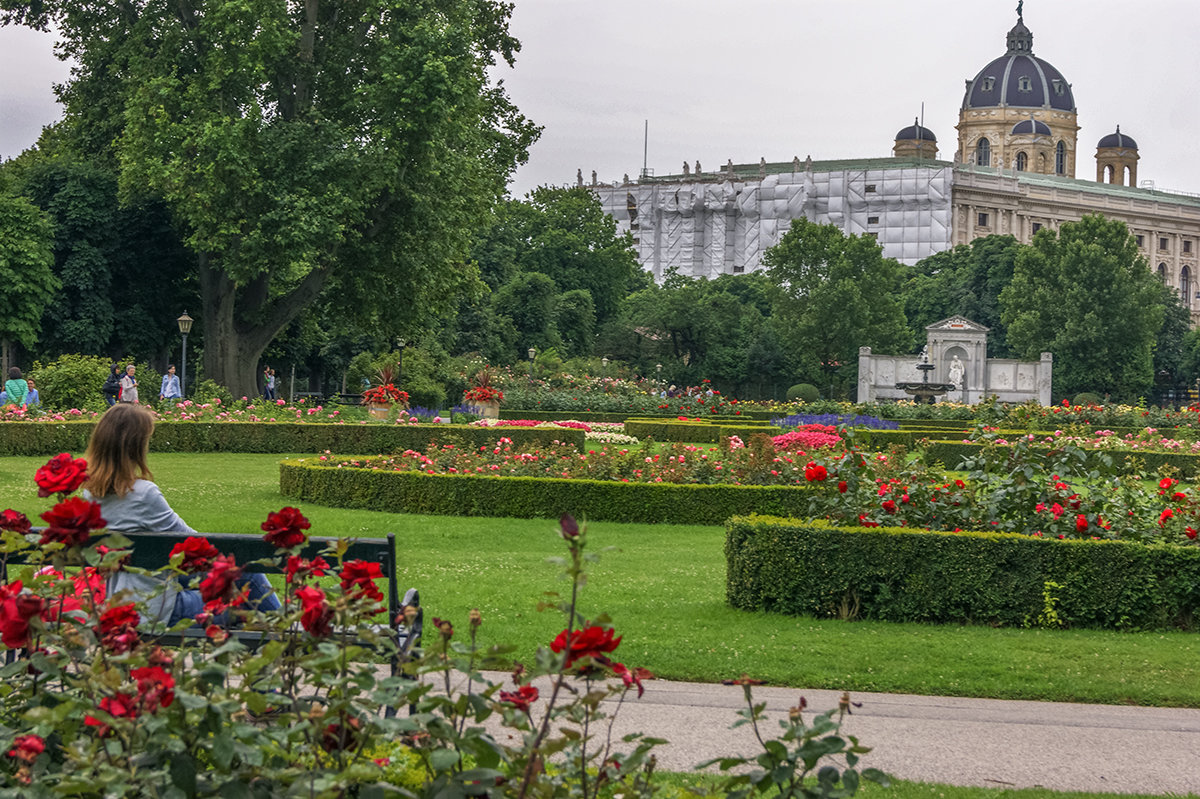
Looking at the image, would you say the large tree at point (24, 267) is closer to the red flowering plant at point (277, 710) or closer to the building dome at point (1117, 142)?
the red flowering plant at point (277, 710)

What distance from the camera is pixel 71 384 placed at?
2108 centimetres

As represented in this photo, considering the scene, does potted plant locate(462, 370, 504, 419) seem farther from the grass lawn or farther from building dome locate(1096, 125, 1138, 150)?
building dome locate(1096, 125, 1138, 150)

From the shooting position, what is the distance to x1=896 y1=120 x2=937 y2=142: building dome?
9688 cm

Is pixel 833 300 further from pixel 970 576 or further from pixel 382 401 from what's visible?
pixel 970 576

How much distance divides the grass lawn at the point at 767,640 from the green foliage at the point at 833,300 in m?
41.4

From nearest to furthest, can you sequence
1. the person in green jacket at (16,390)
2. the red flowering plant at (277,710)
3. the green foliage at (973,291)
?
the red flowering plant at (277,710), the person in green jacket at (16,390), the green foliage at (973,291)

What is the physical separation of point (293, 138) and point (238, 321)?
4525 mm

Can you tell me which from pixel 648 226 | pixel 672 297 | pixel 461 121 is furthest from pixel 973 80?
pixel 461 121

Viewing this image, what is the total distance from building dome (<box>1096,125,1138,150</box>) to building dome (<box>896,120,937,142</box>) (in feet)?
55.6

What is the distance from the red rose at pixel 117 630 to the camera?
2580 millimetres

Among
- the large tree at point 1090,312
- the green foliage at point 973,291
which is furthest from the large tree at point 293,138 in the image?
the green foliage at point 973,291

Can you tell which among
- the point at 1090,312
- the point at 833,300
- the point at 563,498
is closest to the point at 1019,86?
the point at 1090,312

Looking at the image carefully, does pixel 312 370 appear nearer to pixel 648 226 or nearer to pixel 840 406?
pixel 840 406

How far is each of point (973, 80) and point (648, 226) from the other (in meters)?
38.6
